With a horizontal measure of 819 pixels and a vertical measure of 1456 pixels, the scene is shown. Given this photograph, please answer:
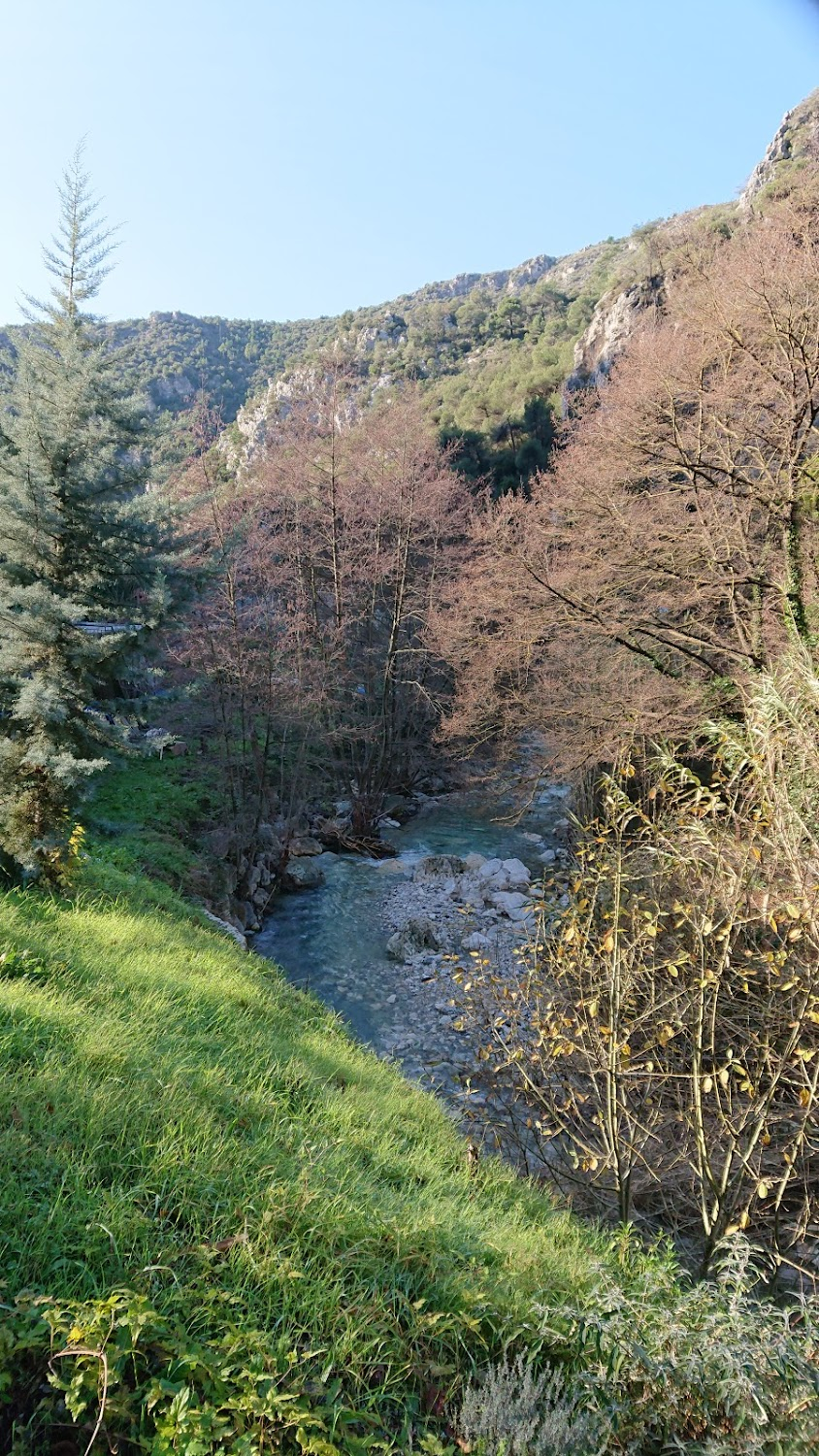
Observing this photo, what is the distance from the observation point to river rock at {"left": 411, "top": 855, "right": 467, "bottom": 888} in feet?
40.7

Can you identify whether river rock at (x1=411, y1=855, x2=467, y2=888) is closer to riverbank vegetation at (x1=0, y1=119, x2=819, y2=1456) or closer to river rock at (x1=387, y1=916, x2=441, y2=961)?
river rock at (x1=387, y1=916, x2=441, y2=961)

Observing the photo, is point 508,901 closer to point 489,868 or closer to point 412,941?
point 489,868

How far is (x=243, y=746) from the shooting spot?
39.9ft

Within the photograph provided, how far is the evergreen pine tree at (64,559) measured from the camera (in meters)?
5.61

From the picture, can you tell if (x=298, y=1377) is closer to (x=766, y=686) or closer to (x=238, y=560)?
(x=766, y=686)

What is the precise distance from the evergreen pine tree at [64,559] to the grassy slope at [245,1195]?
173cm

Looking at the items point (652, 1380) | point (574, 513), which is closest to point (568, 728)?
point (574, 513)

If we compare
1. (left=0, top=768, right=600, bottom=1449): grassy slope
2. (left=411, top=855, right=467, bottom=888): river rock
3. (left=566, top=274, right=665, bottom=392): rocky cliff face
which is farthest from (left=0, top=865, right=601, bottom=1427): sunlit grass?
(left=566, top=274, right=665, bottom=392): rocky cliff face

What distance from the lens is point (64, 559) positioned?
266 inches

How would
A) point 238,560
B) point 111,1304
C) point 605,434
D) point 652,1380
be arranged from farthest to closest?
point 238,560 < point 605,434 < point 652,1380 < point 111,1304

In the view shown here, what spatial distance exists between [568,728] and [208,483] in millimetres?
7324

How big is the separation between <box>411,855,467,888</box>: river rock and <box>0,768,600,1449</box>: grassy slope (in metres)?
8.08

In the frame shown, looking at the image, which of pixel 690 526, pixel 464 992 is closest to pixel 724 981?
pixel 464 992

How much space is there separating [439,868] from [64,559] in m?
8.28
